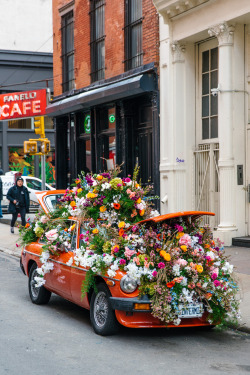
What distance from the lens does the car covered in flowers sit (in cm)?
734

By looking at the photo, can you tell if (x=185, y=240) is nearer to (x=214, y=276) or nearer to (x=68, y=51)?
(x=214, y=276)

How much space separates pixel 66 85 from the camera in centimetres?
2320

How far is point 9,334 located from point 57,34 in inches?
692

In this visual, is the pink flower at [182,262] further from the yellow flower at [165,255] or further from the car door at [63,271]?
the car door at [63,271]

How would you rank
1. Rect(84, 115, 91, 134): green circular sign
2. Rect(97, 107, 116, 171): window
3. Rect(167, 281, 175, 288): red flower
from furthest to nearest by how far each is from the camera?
Rect(84, 115, 91, 134): green circular sign < Rect(97, 107, 116, 171): window < Rect(167, 281, 175, 288): red flower

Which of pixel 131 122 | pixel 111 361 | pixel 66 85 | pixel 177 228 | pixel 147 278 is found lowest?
pixel 111 361

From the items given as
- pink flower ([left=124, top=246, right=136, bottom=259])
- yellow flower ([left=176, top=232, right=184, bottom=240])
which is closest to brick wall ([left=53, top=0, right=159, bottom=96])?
yellow flower ([left=176, top=232, right=184, bottom=240])

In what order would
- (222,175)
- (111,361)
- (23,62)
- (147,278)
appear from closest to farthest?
(111,361), (147,278), (222,175), (23,62)

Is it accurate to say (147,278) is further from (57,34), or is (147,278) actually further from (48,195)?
(57,34)

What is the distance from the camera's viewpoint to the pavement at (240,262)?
8594 millimetres

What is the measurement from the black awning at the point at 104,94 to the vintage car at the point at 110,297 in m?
9.12

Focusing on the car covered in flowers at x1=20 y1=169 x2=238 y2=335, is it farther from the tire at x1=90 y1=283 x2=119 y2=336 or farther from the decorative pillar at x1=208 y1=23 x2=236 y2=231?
the decorative pillar at x1=208 y1=23 x2=236 y2=231

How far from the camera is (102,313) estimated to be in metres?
7.78

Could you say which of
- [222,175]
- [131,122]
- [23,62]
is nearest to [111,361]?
[222,175]
